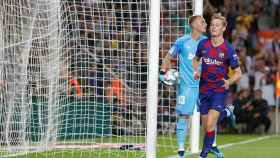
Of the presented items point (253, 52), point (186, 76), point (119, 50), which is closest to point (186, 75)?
point (186, 76)

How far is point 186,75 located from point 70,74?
107 inches

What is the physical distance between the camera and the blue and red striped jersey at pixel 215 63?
12820 millimetres

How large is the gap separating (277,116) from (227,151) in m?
8.58

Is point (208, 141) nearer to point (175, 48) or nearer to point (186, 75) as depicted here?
point (186, 75)

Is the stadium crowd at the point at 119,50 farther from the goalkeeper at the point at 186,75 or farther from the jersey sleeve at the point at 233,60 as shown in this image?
the jersey sleeve at the point at 233,60

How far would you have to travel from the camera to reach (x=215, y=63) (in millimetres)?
12844

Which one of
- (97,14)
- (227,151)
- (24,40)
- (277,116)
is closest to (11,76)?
(24,40)

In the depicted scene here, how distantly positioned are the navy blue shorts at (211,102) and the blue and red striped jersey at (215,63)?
0.06 m

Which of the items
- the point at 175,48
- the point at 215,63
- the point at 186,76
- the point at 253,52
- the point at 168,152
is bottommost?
the point at 168,152

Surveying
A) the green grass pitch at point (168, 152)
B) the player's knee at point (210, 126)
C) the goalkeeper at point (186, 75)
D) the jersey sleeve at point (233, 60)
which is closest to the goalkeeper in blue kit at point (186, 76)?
the goalkeeper at point (186, 75)

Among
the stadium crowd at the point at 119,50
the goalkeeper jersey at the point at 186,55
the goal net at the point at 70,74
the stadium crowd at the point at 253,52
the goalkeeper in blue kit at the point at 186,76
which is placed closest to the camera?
the goalkeeper in blue kit at the point at 186,76

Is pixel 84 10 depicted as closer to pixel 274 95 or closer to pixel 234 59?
pixel 234 59

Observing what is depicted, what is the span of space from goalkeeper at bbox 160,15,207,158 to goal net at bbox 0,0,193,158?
2.25 feet

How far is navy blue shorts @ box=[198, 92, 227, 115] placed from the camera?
12820mm
